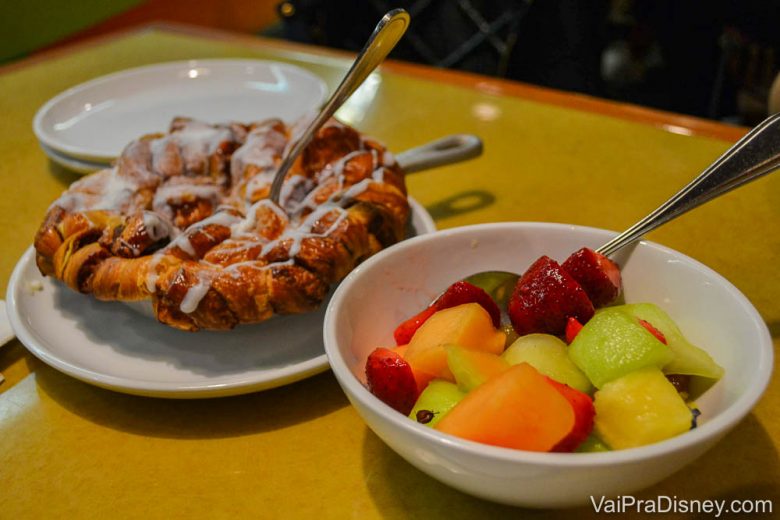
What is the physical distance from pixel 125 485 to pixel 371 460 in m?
0.24

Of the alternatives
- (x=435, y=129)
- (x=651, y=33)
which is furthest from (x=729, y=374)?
(x=651, y=33)

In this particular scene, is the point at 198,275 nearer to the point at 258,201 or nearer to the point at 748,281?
the point at 258,201

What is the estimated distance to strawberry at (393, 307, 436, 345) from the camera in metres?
0.68

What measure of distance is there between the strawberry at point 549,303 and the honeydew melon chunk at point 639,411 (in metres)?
0.09

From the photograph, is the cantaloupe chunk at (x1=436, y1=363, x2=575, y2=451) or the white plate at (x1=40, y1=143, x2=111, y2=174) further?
the white plate at (x1=40, y1=143, x2=111, y2=174)

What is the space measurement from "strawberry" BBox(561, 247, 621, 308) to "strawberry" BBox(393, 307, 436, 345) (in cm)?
14

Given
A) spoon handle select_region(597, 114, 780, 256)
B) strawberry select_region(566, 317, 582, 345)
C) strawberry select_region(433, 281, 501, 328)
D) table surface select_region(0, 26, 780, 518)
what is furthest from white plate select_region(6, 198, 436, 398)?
spoon handle select_region(597, 114, 780, 256)

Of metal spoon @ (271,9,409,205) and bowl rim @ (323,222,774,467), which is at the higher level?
metal spoon @ (271,9,409,205)

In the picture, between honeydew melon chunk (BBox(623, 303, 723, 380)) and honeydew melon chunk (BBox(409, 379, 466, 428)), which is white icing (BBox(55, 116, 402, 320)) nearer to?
honeydew melon chunk (BBox(409, 379, 466, 428))

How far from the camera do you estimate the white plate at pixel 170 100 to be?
1.45 meters

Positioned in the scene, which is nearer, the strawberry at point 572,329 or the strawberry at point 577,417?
the strawberry at point 577,417

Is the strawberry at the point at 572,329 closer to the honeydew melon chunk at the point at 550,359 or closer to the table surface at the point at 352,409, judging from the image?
the honeydew melon chunk at the point at 550,359

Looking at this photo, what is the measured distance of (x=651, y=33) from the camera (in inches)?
119

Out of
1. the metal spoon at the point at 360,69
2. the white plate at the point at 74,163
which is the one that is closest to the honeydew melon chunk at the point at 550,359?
the metal spoon at the point at 360,69
